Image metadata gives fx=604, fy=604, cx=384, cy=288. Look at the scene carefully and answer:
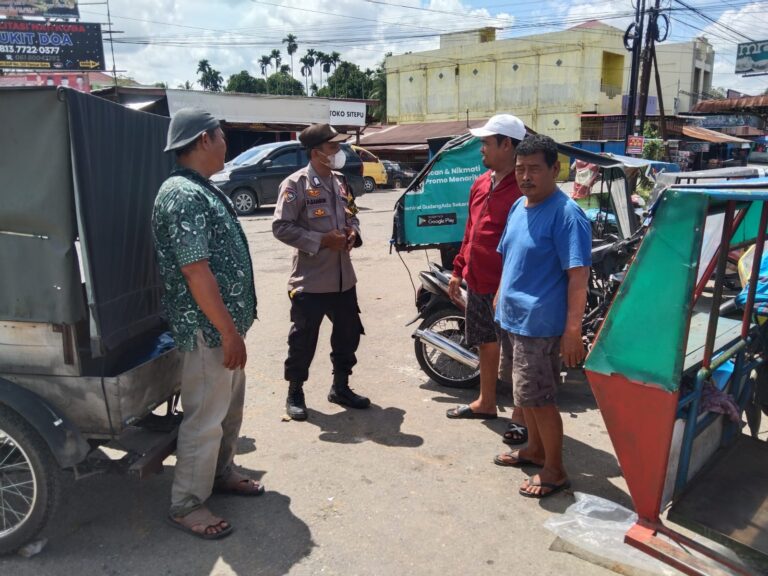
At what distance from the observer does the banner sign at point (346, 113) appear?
24.1m

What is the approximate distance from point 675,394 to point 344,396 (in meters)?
2.48

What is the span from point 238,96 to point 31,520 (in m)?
21.2

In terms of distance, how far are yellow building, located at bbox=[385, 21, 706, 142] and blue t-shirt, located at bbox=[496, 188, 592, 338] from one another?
34.9 m

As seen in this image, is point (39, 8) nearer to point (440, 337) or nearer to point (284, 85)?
point (440, 337)

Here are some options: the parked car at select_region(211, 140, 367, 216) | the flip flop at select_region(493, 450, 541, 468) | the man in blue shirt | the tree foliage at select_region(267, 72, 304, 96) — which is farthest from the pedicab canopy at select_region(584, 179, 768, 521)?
the tree foliage at select_region(267, 72, 304, 96)

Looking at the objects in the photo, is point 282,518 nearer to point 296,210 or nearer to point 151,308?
point 151,308

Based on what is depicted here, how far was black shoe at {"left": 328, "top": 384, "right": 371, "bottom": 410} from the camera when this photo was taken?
4211 mm

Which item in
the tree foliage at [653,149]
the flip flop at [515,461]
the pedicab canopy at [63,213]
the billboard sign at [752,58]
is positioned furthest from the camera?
the billboard sign at [752,58]

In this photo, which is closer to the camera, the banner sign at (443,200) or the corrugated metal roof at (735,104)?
the banner sign at (443,200)

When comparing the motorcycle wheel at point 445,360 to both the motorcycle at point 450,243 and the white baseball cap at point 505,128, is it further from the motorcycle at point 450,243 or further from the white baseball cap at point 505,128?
the white baseball cap at point 505,128

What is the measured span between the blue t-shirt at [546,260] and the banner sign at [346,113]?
72.5ft

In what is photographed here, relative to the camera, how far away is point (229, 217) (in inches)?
108

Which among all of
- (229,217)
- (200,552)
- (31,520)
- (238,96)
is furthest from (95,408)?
(238,96)

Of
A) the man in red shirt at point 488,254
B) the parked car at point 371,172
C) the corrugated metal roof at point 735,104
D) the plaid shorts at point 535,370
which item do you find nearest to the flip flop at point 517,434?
the man in red shirt at point 488,254
